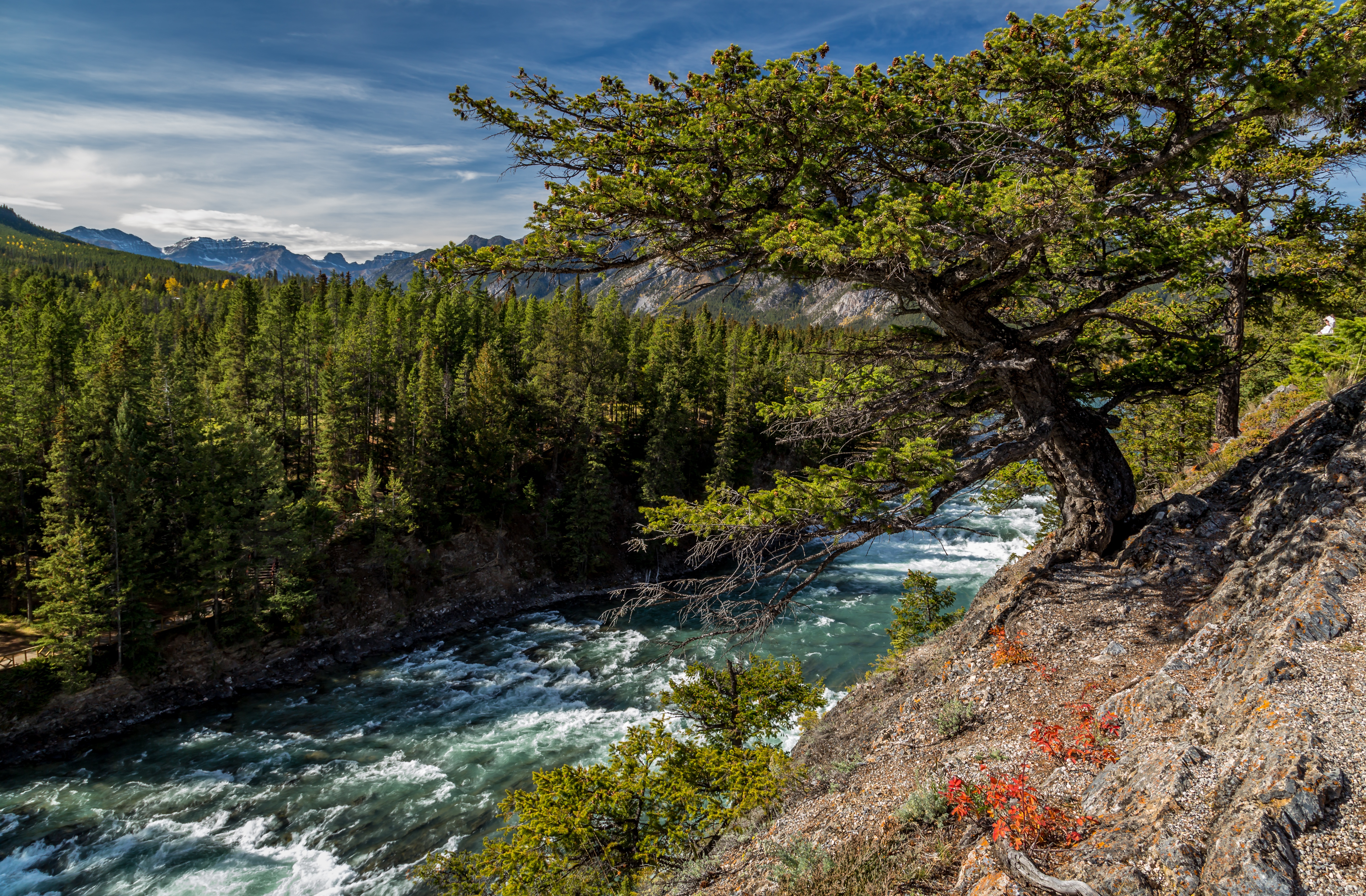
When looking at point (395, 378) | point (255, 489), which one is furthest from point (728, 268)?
point (395, 378)

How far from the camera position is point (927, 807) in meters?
5.92

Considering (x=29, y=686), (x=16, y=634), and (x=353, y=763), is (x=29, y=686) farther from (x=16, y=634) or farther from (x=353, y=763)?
(x=353, y=763)

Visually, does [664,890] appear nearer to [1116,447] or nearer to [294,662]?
[1116,447]

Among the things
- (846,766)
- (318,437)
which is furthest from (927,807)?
(318,437)

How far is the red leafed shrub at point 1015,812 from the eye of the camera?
4.95 meters

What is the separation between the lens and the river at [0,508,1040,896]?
725 inches

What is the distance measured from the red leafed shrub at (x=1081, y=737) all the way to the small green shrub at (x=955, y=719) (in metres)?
0.88

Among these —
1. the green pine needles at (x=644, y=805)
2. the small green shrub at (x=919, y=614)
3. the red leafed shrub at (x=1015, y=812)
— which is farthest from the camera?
the small green shrub at (x=919, y=614)

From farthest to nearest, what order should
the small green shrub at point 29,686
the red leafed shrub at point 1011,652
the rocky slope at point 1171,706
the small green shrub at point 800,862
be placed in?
the small green shrub at point 29,686
the red leafed shrub at point 1011,652
the small green shrub at point 800,862
the rocky slope at point 1171,706

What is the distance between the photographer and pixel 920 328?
9.46m

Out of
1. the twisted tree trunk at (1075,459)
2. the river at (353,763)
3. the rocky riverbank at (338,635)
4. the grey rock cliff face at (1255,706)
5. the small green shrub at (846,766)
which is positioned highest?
the twisted tree trunk at (1075,459)

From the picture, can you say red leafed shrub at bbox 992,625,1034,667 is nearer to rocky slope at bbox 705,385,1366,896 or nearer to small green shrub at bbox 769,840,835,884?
rocky slope at bbox 705,385,1366,896

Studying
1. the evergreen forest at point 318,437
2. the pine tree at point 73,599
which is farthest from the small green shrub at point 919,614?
the pine tree at point 73,599

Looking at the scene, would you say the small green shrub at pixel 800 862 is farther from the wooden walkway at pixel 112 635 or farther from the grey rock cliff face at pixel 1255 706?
the wooden walkway at pixel 112 635
